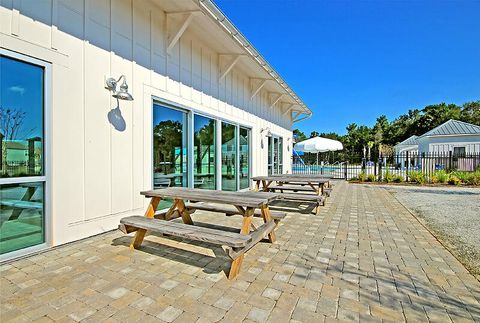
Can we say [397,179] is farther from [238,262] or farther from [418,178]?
[238,262]

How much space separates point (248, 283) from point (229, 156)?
505cm

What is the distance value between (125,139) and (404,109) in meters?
59.3

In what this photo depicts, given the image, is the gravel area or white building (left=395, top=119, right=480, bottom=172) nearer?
the gravel area

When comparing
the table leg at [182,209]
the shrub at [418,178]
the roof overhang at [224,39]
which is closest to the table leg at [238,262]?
the table leg at [182,209]

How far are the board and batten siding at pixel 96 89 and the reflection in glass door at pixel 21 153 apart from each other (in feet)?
0.40

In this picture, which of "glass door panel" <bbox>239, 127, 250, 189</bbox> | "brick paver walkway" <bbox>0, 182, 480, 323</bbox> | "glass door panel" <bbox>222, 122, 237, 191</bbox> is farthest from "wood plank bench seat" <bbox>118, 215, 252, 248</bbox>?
"glass door panel" <bbox>239, 127, 250, 189</bbox>

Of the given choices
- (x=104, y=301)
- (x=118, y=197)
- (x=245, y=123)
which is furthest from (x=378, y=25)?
(x=104, y=301)

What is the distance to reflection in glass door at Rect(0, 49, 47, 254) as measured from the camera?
2.53 m

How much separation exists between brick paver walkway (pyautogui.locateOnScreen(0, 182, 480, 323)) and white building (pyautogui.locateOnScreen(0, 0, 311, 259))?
0.52 meters

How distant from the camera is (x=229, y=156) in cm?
704

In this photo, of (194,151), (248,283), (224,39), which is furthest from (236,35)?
(248,283)

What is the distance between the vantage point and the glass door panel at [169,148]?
455 centimetres

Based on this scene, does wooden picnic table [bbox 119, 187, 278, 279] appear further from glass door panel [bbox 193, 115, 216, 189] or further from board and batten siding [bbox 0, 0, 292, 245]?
glass door panel [bbox 193, 115, 216, 189]

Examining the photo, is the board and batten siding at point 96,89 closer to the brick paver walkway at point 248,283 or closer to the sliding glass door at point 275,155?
the brick paver walkway at point 248,283
